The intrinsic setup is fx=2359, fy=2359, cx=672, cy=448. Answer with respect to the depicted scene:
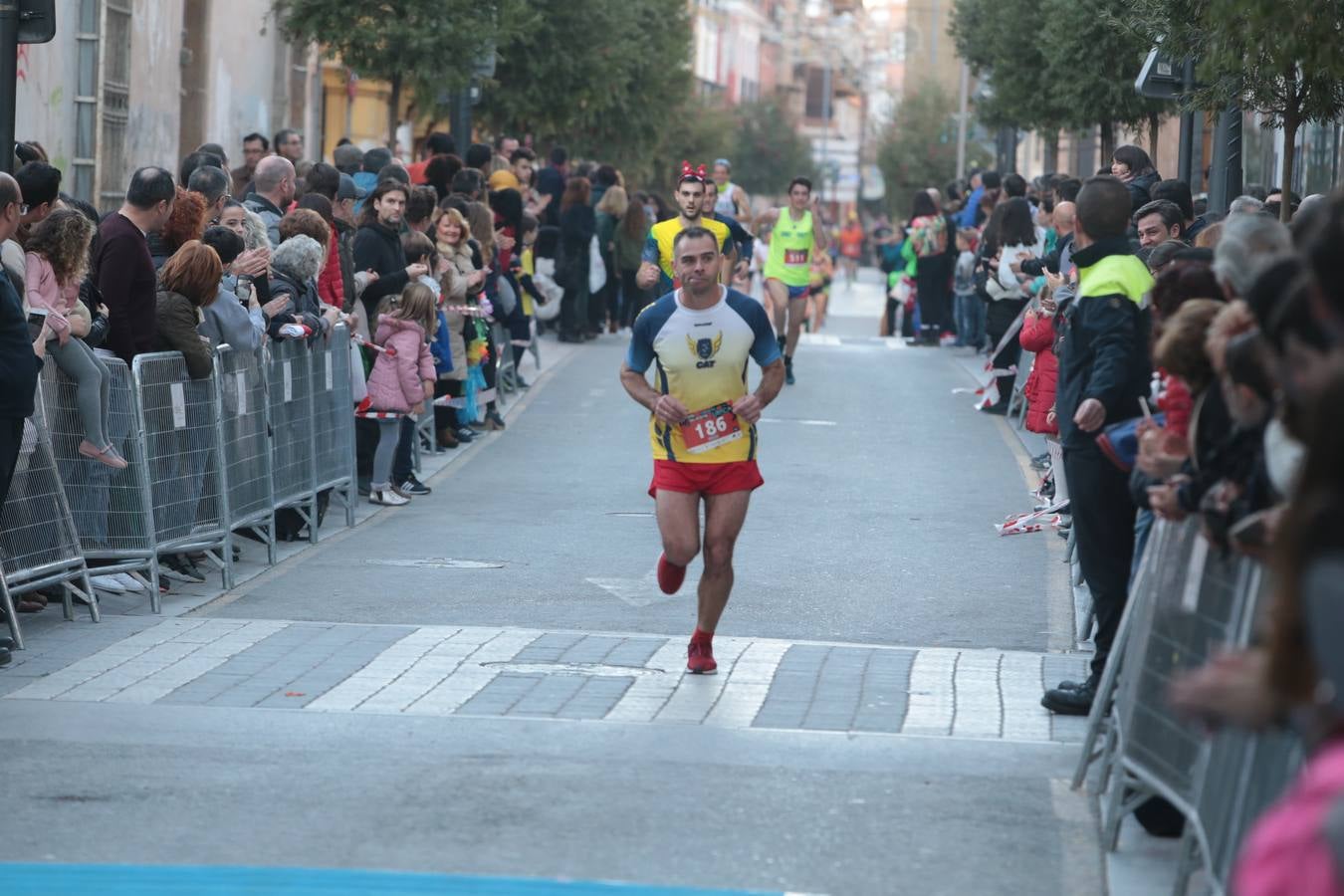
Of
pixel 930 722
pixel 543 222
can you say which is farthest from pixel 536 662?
pixel 543 222

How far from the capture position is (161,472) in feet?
36.0

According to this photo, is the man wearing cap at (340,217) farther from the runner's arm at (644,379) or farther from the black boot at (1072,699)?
the black boot at (1072,699)

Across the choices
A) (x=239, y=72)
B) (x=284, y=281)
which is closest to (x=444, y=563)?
(x=284, y=281)

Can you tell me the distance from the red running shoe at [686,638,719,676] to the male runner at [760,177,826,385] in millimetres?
13904

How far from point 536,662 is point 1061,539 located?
5078mm

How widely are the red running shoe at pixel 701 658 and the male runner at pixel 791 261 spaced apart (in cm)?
1390

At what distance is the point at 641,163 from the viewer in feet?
129

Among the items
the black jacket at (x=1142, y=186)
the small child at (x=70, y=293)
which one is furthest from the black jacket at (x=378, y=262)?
the black jacket at (x=1142, y=186)

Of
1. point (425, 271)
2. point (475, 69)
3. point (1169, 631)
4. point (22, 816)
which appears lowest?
point (22, 816)

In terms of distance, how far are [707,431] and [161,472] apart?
9.83ft

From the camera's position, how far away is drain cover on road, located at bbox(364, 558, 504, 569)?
40.2ft

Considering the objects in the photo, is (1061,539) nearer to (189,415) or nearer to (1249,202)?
(1249,202)

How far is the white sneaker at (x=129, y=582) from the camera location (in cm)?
1120

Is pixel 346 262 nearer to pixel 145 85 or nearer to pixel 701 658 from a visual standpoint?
pixel 701 658
